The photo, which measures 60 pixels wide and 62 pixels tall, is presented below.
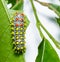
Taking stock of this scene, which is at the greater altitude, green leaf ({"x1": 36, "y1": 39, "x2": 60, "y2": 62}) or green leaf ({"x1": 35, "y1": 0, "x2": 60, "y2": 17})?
green leaf ({"x1": 35, "y1": 0, "x2": 60, "y2": 17})

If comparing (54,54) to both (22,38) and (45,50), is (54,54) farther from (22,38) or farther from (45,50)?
(22,38)

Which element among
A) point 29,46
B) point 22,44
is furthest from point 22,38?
point 29,46

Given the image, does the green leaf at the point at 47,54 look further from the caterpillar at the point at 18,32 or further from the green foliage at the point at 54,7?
the green foliage at the point at 54,7

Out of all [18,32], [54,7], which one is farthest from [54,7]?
[18,32]

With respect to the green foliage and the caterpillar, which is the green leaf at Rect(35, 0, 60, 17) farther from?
the caterpillar

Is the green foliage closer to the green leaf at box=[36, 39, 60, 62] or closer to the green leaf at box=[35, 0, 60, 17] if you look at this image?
the green leaf at box=[35, 0, 60, 17]

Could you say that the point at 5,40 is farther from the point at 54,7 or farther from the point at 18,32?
the point at 54,7

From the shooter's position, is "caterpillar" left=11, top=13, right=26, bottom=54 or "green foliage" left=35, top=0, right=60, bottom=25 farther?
"green foliage" left=35, top=0, right=60, bottom=25

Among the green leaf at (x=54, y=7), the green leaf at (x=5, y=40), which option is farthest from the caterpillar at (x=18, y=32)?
the green leaf at (x=54, y=7)

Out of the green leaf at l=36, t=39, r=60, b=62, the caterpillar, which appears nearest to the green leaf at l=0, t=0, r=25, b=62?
the caterpillar
